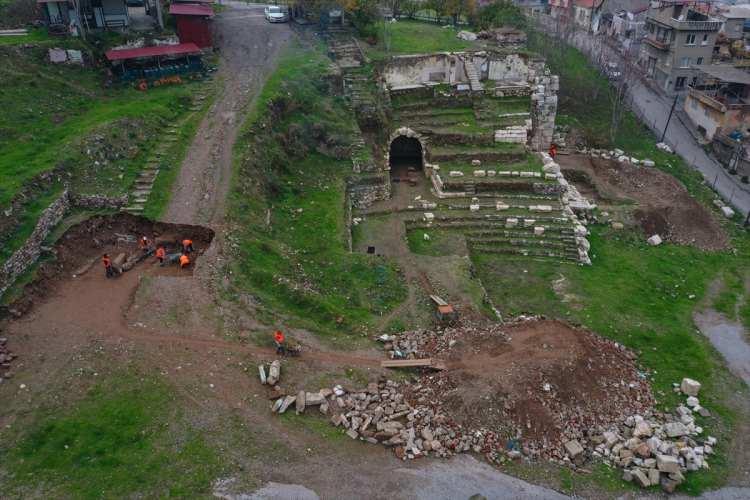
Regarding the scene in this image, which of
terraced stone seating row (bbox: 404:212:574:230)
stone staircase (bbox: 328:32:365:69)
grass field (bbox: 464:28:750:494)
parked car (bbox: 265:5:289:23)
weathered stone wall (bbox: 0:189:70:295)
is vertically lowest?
grass field (bbox: 464:28:750:494)

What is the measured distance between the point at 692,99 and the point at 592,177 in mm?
13896

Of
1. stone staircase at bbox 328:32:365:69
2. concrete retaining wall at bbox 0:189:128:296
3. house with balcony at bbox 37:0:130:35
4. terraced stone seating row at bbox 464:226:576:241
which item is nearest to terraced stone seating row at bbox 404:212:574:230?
terraced stone seating row at bbox 464:226:576:241

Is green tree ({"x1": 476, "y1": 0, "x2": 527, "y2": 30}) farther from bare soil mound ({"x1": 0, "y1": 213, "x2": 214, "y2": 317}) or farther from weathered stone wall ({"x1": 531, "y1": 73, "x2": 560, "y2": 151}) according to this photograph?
bare soil mound ({"x1": 0, "y1": 213, "x2": 214, "y2": 317})

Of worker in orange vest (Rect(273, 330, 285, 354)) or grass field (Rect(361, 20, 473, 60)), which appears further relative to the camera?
grass field (Rect(361, 20, 473, 60))

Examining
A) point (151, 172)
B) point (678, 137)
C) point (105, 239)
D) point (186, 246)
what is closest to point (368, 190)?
point (151, 172)

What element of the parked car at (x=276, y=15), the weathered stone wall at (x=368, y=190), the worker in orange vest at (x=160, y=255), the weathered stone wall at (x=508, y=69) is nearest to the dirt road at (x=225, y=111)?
the parked car at (x=276, y=15)

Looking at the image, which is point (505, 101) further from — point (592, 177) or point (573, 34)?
point (573, 34)

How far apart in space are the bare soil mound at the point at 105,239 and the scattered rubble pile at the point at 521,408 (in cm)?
716

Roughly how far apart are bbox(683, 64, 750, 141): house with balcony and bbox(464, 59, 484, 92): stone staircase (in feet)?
51.7

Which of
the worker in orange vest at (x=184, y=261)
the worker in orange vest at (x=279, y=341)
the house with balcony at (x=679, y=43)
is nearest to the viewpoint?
the worker in orange vest at (x=279, y=341)

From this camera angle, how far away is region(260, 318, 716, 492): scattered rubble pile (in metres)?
15.3

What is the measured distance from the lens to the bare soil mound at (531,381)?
627 inches

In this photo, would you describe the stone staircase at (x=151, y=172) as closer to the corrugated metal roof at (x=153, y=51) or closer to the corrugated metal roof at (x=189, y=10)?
the corrugated metal roof at (x=153, y=51)

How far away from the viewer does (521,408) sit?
16.1 metres
